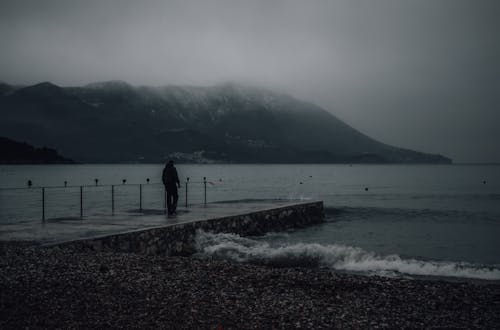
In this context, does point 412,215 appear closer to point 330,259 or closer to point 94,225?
point 330,259

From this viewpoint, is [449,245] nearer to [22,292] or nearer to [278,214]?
[278,214]

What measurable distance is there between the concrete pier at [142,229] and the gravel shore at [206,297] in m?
2.00

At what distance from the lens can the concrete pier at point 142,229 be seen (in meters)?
14.4

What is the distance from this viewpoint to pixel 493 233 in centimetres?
3130

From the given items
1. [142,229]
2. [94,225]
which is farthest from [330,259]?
[94,225]

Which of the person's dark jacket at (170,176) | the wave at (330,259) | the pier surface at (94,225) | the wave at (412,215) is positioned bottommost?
the wave at (412,215)

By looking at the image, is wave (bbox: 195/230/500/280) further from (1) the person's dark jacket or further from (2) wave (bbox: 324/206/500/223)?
(2) wave (bbox: 324/206/500/223)

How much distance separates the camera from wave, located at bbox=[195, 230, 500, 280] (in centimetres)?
1616

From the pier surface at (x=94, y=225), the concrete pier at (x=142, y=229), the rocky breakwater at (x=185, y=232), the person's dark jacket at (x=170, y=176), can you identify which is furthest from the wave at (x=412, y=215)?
the person's dark jacket at (x=170, y=176)

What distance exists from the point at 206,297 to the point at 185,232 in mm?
9325

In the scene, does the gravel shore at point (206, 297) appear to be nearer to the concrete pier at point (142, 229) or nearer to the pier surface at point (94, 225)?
the concrete pier at point (142, 229)

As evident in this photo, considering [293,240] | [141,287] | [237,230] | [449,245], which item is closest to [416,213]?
[449,245]

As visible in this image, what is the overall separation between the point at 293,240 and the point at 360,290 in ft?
45.1

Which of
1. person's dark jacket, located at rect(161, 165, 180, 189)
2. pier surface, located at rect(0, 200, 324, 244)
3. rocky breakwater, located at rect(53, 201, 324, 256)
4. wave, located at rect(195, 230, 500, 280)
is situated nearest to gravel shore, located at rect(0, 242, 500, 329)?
rocky breakwater, located at rect(53, 201, 324, 256)
